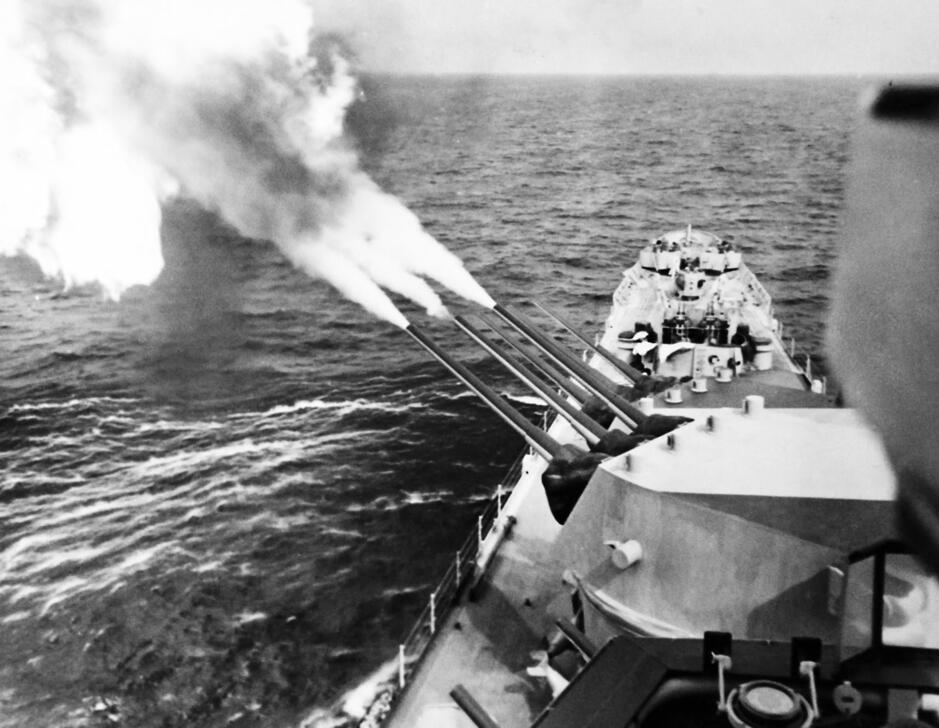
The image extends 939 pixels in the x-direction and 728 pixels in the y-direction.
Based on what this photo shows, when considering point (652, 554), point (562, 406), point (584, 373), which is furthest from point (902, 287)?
point (584, 373)

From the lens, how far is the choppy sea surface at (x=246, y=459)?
14531 millimetres

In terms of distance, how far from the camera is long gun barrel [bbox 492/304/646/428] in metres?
11.7

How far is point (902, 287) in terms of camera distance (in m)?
1.26

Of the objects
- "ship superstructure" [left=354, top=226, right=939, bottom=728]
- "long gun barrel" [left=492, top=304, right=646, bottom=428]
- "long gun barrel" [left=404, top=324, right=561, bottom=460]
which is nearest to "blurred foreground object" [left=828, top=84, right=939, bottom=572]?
"ship superstructure" [left=354, top=226, right=939, bottom=728]

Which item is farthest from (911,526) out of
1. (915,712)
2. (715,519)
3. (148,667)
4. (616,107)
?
(616,107)

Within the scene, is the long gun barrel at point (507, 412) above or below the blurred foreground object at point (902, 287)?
below

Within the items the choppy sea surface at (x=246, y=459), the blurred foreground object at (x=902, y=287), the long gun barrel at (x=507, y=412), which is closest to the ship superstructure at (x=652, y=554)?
the long gun barrel at (x=507, y=412)

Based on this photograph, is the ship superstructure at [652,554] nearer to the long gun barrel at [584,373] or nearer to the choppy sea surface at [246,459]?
the long gun barrel at [584,373]

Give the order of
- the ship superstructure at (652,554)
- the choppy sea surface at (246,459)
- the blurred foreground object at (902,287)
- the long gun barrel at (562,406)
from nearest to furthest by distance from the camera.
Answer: the blurred foreground object at (902,287) < the ship superstructure at (652,554) < the long gun barrel at (562,406) < the choppy sea surface at (246,459)

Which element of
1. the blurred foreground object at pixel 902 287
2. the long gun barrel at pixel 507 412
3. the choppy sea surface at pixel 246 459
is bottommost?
the choppy sea surface at pixel 246 459

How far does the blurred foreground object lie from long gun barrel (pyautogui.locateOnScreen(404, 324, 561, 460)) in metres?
9.79

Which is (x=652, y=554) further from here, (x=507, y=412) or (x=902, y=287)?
(x=902, y=287)

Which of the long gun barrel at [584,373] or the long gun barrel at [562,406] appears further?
the long gun barrel at [584,373]

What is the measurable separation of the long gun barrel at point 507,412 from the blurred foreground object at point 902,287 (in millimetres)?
9794
